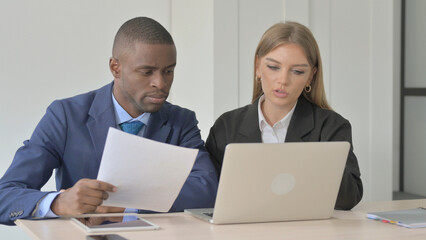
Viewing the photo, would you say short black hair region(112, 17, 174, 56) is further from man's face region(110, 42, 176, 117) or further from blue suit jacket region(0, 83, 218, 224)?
blue suit jacket region(0, 83, 218, 224)

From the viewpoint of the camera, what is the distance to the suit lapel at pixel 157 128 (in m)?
2.09

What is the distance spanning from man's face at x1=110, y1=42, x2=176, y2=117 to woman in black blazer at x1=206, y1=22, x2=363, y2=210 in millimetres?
404

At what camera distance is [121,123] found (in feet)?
6.87

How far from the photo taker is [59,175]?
2.10 metres

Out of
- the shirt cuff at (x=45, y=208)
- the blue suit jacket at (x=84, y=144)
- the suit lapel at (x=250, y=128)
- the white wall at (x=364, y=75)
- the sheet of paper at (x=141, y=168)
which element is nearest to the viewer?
the sheet of paper at (x=141, y=168)

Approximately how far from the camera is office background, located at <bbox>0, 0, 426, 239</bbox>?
3162mm

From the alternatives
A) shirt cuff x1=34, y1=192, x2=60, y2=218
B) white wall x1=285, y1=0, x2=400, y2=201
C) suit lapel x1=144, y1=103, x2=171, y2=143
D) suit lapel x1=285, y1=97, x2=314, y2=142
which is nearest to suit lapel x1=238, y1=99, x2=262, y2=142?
suit lapel x1=285, y1=97, x2=314, y2=142

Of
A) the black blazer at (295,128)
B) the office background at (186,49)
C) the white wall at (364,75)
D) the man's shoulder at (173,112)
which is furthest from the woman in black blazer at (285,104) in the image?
the white wall at (364,75)

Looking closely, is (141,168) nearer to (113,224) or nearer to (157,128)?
(113,224)

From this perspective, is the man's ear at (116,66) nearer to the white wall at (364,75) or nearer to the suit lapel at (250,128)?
the suit lapel at (250,128)

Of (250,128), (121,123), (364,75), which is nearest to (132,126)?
(121,123)

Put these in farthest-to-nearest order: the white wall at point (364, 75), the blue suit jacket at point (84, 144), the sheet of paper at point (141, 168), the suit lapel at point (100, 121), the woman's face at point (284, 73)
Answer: the white wall at point (364, 75) < the woman's face at point (284, 73) < the suit lapel at point (100, 121) < the blue suit jacket at point (84, 144) < the sheet of paper at point (141, 168)

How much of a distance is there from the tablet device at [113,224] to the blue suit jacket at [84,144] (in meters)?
0.25

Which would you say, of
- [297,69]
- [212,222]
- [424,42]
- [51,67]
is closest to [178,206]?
[212,222]
